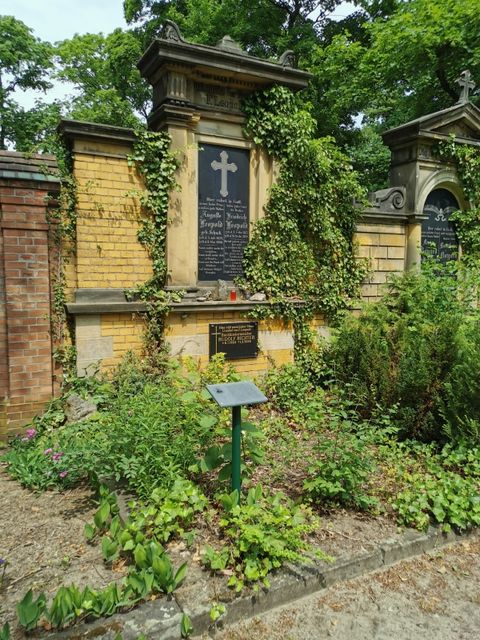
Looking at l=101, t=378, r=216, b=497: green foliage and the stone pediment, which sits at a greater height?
the stone pediment

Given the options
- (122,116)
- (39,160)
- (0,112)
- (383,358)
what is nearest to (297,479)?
(383,358)

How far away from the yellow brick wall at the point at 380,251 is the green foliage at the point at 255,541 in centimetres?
497

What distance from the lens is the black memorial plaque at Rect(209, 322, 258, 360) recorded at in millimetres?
5809

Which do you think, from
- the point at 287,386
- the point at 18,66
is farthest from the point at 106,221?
the point at 18,66

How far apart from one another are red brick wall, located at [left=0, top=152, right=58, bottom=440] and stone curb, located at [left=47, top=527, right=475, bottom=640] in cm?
330

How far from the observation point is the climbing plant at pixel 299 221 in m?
6.09

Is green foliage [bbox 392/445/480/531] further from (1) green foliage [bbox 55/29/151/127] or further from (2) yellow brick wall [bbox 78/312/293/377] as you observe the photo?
(1) green foliage [bbox 55/29/151/127]

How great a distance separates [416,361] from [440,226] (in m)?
4.31

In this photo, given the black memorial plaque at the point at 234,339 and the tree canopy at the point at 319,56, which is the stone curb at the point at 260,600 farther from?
the tree canopy at the point at 319,56

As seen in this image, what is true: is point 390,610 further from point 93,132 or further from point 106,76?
point 106,76

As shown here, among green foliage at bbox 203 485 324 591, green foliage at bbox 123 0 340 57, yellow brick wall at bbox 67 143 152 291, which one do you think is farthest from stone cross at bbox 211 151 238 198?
green foliage at bbox 123 0 340 57

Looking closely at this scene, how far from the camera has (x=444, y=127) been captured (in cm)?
751

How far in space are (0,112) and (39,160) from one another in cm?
1644

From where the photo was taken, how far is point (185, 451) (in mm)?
3387
